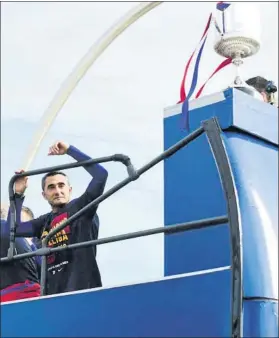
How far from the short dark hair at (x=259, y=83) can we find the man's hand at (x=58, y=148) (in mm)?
1190

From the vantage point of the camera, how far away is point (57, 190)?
16.1 ft

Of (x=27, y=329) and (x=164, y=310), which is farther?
(x=27, y=329)

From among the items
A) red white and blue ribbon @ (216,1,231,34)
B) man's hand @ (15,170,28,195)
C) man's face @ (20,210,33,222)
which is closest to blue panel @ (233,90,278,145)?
red white and blue ribbon @ (216,1,231,34)

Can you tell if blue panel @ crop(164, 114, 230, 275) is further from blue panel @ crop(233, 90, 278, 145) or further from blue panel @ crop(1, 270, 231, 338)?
blue panel @ crop(1, 270, 231, 338)

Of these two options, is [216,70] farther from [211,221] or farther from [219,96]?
[211,221]

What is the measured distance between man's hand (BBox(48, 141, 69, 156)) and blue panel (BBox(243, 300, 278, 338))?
168cm

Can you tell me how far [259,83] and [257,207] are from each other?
1203 millimetres

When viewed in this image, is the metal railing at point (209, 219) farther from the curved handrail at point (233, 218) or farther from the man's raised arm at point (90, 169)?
the man's raised arm at point (90, 169)

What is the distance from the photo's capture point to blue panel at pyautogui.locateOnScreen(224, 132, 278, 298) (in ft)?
11.4

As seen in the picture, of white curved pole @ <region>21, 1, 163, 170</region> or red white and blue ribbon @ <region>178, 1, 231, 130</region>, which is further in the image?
white curved pole @ <region>21, 1, 163, 170</region>

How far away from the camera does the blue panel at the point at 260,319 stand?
3344 mm

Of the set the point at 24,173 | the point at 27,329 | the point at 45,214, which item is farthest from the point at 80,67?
the point at 27,329

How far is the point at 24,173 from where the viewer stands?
4398mm

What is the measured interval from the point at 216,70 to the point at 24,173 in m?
1.26
